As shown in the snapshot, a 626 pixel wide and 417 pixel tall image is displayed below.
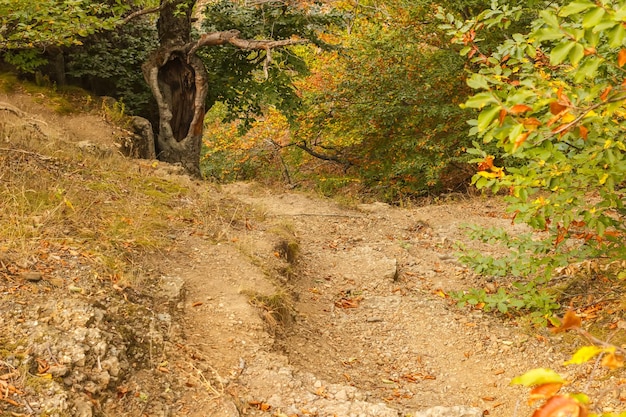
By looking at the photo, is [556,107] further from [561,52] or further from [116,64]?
[116,64]

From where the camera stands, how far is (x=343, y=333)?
5395 mm

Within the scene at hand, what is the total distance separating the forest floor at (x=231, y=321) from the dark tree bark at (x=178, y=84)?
172cm

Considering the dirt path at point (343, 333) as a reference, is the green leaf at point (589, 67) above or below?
above

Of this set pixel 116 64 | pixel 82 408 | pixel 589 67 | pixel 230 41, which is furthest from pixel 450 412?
pixel 116 64

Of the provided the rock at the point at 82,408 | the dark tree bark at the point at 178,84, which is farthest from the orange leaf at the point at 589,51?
the dark tree bark at the point at 178,84

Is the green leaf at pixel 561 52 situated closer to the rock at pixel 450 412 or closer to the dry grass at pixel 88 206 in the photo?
the rock at pixel 450 412

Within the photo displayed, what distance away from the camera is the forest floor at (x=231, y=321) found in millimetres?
3354

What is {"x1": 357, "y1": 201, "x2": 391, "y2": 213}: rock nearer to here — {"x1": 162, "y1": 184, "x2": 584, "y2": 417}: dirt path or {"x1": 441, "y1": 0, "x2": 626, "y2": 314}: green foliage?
{"x1": 162, "y1": 184, "x2": 584, "y2": 417}: dirt path

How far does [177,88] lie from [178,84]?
7 cm

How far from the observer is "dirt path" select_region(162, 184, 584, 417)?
3801 millimetres

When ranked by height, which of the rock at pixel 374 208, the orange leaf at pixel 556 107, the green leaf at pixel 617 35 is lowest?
the rock at pixel 374 208

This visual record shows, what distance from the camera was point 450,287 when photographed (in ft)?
21.3

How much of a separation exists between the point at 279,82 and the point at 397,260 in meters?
4.76

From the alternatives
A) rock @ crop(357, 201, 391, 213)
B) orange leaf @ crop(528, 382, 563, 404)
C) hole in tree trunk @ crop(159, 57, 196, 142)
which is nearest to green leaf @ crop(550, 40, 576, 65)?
orange leaf @ crop(528, 382, 563, 404)
